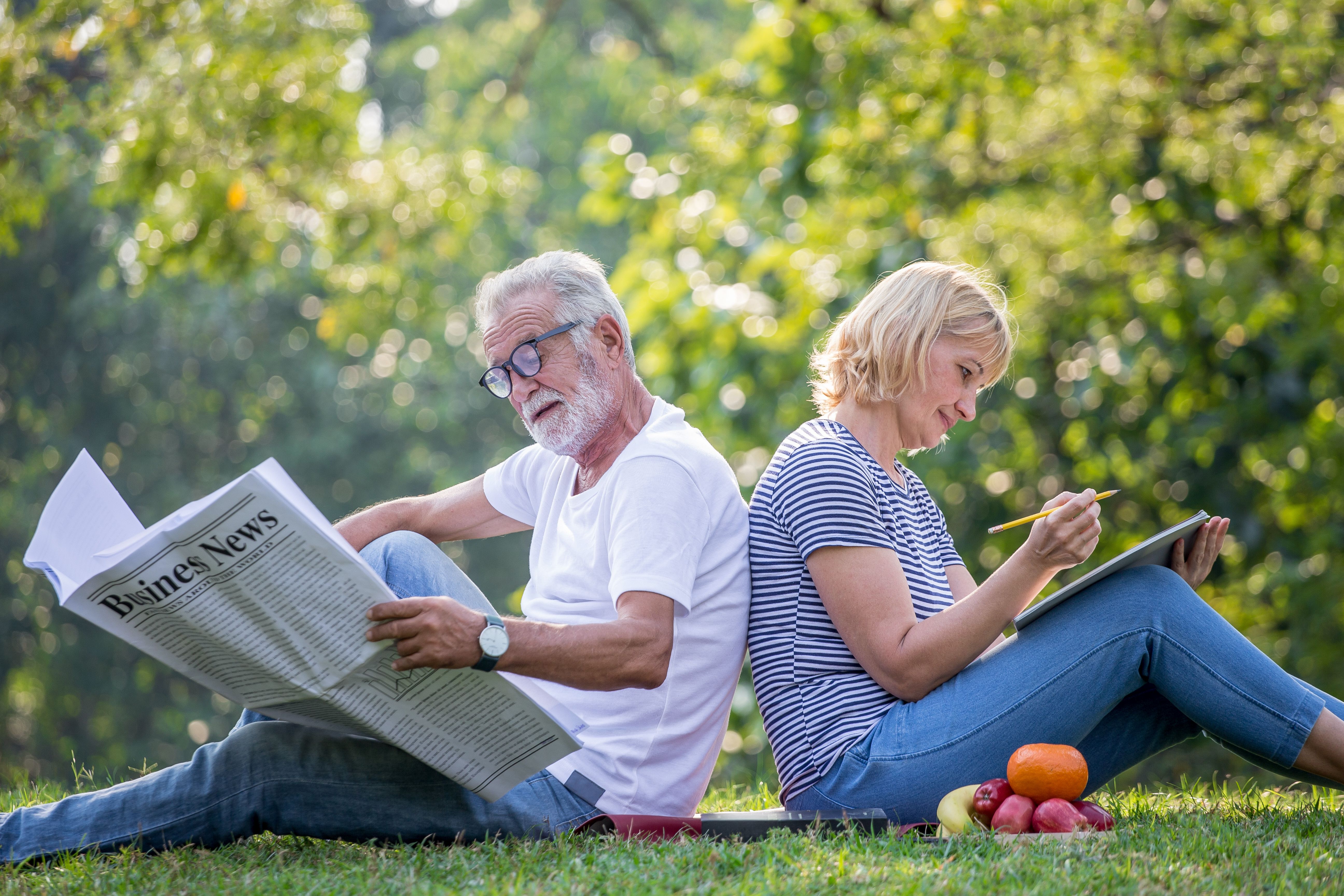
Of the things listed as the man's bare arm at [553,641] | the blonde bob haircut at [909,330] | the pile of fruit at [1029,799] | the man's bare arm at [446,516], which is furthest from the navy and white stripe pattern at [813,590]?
the man's bare arm at [446,516]

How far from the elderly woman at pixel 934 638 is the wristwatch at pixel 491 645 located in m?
0.71

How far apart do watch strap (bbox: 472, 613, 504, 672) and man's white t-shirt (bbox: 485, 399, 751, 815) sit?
273mm

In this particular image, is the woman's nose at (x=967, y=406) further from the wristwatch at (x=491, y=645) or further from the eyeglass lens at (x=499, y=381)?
the wristwatch at (x=491, y=645)

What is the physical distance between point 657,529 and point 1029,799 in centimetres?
91

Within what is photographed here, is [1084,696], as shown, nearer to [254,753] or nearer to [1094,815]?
[1094,815]

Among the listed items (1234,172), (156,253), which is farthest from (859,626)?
(156,253)

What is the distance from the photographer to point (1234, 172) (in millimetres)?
5742

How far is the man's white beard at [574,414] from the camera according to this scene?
8.95 ft

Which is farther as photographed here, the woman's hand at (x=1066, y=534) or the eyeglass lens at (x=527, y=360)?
the eyeglass lens at (x=527, y=360)

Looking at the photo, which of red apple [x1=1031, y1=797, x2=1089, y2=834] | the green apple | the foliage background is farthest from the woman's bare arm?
the foliage background

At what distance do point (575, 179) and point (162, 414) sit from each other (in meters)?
7.33

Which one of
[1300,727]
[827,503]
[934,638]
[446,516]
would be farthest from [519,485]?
[1300,727]

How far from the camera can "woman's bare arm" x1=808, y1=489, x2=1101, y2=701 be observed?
7.86ft

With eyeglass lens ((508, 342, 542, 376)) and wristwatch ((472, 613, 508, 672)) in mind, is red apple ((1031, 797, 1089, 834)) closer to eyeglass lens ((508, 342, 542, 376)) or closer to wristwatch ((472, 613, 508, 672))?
wristwatch ((472, 613, 508, 672))
